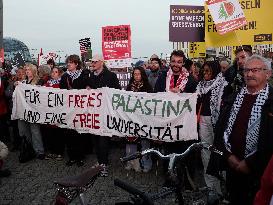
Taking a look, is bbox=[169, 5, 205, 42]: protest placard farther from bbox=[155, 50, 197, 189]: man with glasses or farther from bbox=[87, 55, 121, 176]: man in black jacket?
bbox=[155, 50, 197, 189]: man with glasses

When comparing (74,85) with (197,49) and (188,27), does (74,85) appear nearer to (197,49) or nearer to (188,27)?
(188,27)

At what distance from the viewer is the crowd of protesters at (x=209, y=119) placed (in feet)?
12.8

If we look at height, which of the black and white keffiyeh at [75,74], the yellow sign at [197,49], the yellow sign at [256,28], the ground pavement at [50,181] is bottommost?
the ground pavement at [50,181]

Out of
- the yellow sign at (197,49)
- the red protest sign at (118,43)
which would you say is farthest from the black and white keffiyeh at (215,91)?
the yellow sign at (197,49)

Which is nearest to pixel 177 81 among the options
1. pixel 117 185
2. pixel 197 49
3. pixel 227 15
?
pixel 227 15

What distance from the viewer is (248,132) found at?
12.9 ft

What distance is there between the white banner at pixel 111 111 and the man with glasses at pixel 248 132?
2573mm

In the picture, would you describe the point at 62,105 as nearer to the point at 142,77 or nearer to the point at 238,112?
the point at 142,77

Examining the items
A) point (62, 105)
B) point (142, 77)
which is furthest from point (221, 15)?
point (62, 105)

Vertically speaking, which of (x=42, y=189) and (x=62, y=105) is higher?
(x=62, y=105)

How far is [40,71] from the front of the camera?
9438 millimetres

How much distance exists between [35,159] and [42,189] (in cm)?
209

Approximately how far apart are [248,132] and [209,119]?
2.22m

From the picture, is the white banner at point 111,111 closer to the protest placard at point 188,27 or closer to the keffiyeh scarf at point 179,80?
the keffiyeh scarf at point 179,80
